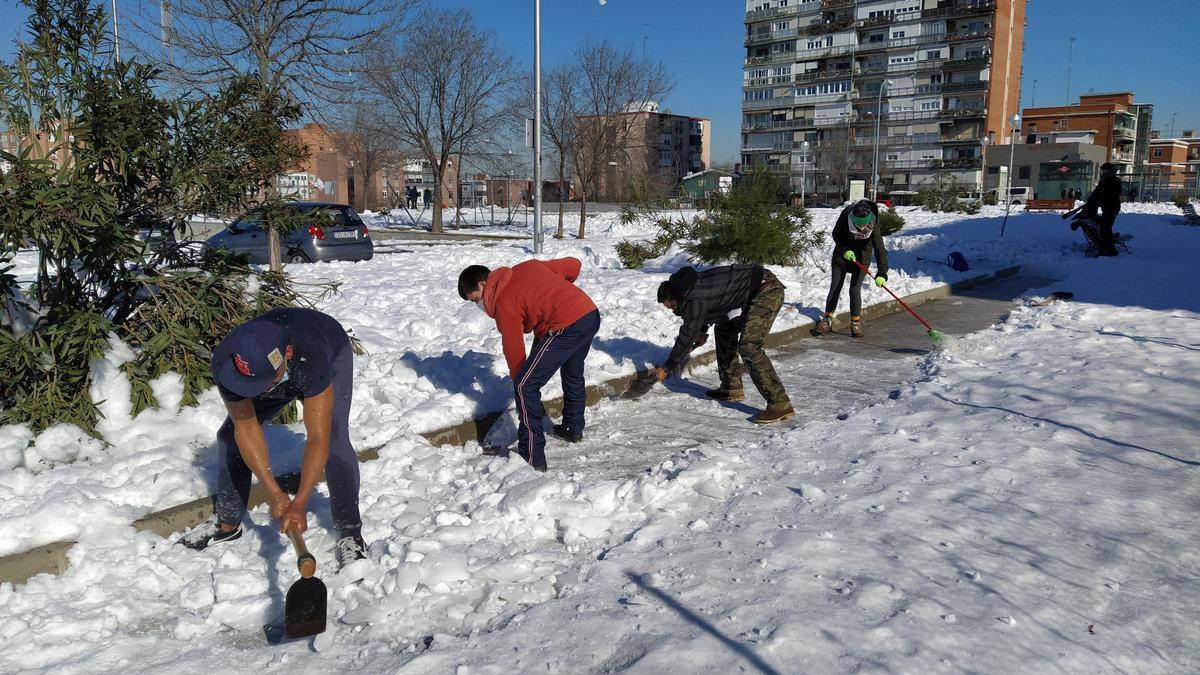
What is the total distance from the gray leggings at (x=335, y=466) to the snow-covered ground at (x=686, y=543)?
0.21m

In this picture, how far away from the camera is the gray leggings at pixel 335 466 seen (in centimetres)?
408

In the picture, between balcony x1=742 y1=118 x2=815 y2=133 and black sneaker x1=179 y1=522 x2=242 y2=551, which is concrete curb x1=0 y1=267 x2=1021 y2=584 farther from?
balcony x1=742 y1=118 x2=815 y2=133

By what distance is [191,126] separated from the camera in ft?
18.3

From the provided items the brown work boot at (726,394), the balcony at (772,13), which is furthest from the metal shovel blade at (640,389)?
the balcony at (772,13)

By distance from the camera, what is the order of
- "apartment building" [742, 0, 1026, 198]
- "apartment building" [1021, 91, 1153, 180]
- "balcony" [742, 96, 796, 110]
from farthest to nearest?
"apartment building" [1021, 91, 1153, 180] → "balcony" [742, 96, 796, 110] → "apartment building" [742, 0, 1026, 198]

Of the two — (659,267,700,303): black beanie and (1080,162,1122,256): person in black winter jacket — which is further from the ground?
(1080,162,1122,256): person in black winter jacket

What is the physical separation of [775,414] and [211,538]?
3.95 metres

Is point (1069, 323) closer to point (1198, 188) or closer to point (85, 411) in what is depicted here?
point (85, 411)

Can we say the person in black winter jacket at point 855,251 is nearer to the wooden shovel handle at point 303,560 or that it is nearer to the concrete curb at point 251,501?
the concrete curb at point 251,501

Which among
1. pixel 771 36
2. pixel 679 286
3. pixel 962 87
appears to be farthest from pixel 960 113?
pixel 679 286

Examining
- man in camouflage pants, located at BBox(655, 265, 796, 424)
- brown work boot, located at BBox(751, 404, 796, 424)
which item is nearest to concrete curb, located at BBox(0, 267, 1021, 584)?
man in camouflage pants, located at BBox(655, 265, 796, 424)

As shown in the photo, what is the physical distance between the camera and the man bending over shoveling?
352 centimetres

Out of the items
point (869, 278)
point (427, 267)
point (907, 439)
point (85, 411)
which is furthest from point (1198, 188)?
point (85, 411)

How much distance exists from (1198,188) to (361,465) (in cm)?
6373
